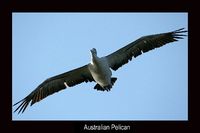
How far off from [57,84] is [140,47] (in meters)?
2.39

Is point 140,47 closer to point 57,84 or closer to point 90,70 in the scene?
point 90,70

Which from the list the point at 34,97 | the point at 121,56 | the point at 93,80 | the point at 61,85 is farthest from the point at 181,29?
the point at 34,97

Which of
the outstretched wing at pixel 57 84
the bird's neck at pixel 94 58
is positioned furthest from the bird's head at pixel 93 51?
the outstretched wing at pixel 57 84

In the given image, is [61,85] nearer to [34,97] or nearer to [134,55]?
[34,97]

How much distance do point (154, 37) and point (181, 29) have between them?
2.42 ft

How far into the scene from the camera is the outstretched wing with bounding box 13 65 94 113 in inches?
481

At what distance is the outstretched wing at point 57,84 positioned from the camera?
12219 millimetres

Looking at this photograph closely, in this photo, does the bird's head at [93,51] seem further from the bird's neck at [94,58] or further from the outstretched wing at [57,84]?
the outstretched wing at [57,84]

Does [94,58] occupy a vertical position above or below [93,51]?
below

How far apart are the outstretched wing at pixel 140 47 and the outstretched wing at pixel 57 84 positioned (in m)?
0.77

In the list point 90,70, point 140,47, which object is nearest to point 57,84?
point 90,70

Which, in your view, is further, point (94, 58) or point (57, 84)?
point (57, 84)

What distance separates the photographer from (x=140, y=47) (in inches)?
482

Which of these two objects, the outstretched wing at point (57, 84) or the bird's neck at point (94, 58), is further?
A: the outstretched wing at point (57, 84)
